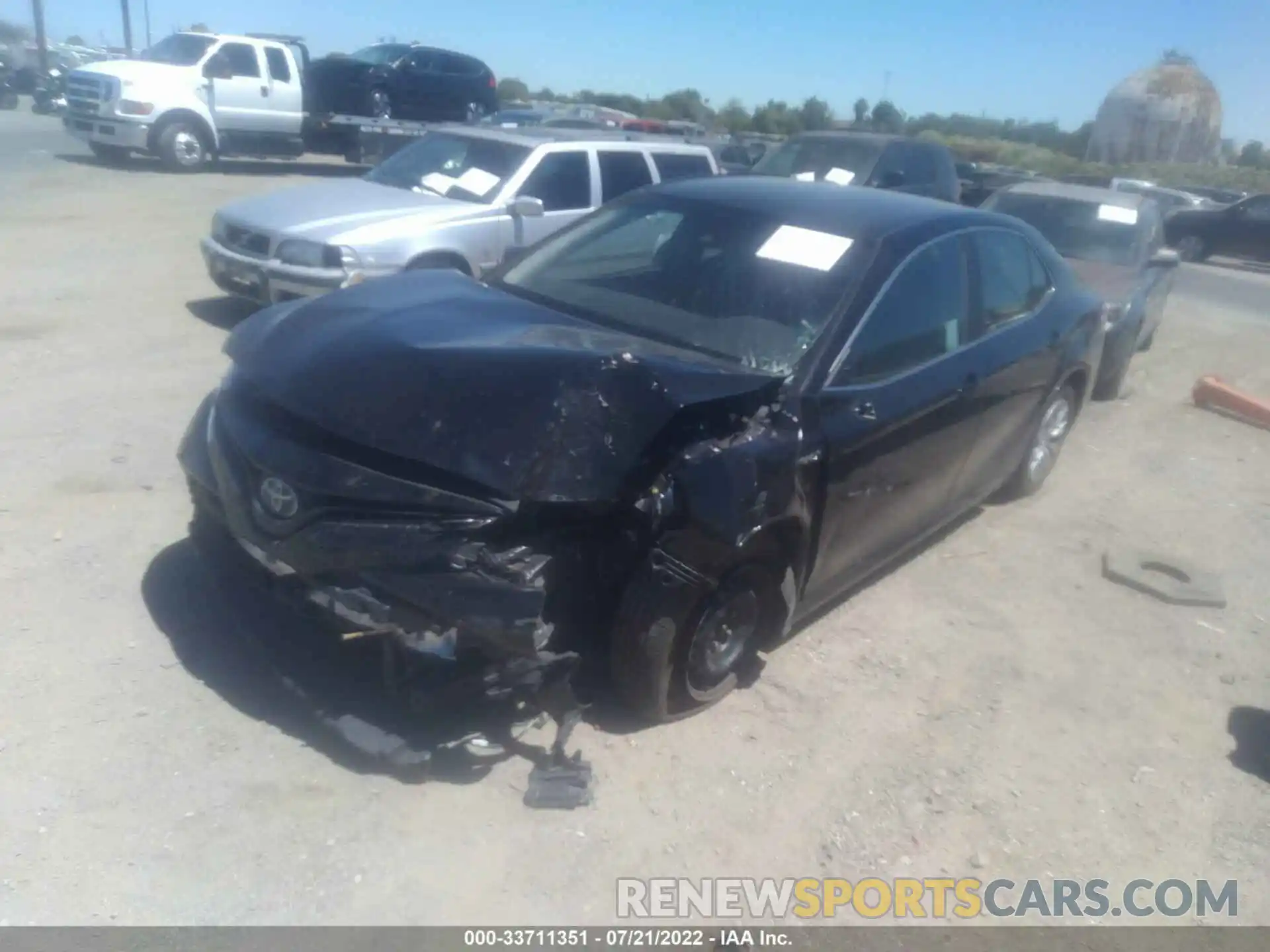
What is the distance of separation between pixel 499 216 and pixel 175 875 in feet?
20.9

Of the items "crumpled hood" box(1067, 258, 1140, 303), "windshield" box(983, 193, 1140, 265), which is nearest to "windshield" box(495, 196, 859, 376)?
"crumpled hood" box(1067, 258, 1140, 303)

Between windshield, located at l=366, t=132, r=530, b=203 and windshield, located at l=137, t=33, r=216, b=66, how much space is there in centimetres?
1105

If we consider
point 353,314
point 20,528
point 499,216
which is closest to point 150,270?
point 499,216

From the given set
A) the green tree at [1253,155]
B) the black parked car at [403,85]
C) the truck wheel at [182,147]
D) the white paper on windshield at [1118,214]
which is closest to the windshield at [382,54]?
the black parked car at [403,85]

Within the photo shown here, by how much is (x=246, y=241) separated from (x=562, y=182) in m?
2.68

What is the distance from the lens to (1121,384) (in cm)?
943

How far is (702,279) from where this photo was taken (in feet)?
14.5

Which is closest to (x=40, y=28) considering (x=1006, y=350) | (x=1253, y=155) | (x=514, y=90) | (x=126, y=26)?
(x=126, y=26)

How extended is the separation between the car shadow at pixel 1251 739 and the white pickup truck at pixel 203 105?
1571cm

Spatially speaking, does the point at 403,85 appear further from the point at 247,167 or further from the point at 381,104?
the point at 247,167

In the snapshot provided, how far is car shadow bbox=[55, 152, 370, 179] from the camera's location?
1880 cm

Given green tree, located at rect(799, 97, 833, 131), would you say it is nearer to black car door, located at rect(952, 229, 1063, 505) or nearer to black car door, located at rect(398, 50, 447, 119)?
black car door, located at rect(398, 50, 447, 119)

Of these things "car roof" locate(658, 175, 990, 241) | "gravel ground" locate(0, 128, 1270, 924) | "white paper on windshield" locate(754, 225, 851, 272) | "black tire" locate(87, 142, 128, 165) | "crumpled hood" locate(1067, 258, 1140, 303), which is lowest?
"black tire" locate(87, 142, 128, 165)

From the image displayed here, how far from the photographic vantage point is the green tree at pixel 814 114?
44.0 metres
